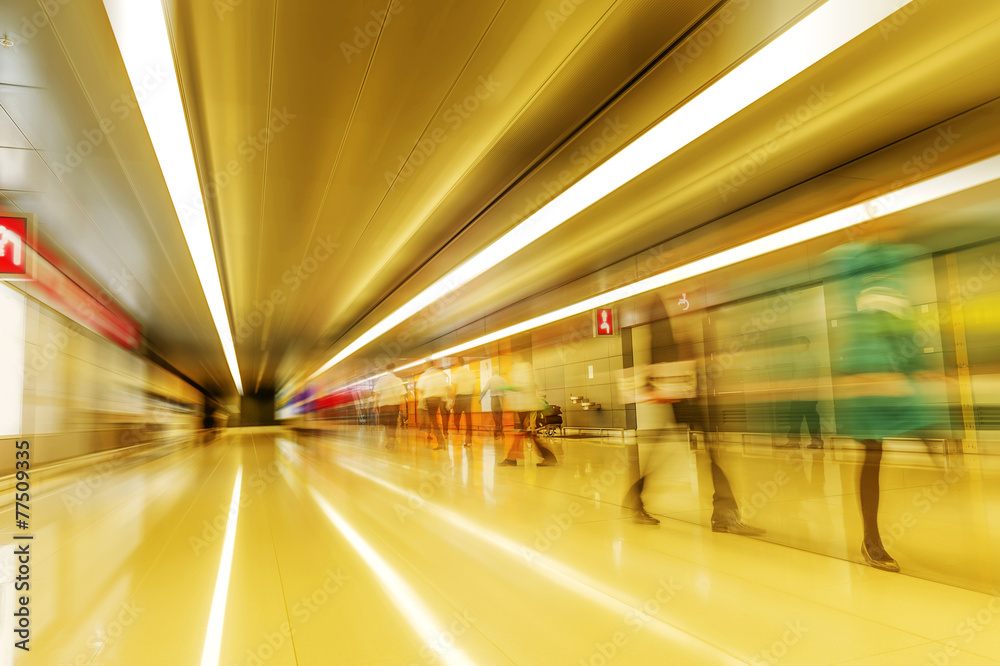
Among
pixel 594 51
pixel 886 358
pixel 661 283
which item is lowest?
pixel 886 358

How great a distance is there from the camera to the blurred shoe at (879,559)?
9.91ft

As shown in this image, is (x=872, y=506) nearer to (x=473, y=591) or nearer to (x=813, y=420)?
(x=473, y=591)

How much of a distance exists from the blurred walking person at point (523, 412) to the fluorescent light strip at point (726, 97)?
345 centimetres

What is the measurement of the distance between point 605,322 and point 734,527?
24.3 ft

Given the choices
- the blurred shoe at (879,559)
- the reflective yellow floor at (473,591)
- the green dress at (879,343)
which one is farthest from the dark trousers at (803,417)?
the green dress at (879,343)

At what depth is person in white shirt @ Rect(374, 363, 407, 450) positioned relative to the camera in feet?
64.7

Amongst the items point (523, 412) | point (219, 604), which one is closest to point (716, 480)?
point (219, 604)

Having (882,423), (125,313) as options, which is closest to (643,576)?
(882,423)

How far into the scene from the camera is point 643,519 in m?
4.25

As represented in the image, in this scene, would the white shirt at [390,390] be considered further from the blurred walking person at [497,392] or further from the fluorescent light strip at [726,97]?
the fluorescent light strip at [726,97]

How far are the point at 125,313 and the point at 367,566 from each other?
15.0 meters

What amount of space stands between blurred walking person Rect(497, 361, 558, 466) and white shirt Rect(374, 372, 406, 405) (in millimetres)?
10309

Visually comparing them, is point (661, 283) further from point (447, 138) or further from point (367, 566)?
point (367, 566)

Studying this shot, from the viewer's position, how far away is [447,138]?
5.15 metres
